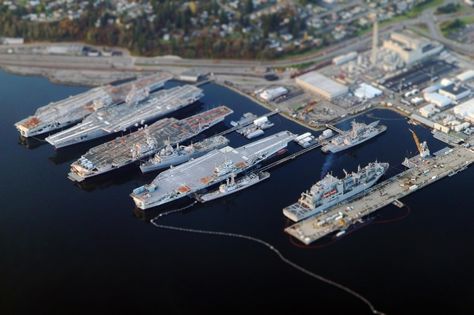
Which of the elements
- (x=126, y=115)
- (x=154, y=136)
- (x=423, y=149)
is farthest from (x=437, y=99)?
(x=126, y=115)

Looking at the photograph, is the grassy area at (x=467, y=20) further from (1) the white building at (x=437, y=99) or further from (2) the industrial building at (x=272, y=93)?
(2) the industrial building at (x=272, y=93)

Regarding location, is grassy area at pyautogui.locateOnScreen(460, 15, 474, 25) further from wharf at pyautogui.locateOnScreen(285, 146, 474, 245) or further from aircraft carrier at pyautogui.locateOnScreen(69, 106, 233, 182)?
aircraft carrier at pyautogui.locateOnScreen(69, 106, 233, 182)

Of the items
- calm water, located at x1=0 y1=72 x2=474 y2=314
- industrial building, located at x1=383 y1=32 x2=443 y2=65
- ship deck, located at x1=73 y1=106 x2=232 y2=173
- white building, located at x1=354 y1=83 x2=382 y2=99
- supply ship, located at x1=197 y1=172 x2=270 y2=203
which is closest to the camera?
calm water, located at x1=0 y1=72 x2=474 y2=314

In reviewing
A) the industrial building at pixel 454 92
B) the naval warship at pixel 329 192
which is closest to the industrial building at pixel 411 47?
the industrial building at pixel 454 92

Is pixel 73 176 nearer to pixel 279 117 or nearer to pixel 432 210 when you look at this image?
pixel 279 117

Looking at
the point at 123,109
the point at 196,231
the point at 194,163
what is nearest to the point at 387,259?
the point at 196,231

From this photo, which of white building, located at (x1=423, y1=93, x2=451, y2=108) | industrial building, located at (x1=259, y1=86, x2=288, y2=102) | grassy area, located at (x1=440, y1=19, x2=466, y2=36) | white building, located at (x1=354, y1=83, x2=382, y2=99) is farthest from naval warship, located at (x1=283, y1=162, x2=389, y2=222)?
grassy area, located at (x1=440, y1=19, x2=466, y2=36)

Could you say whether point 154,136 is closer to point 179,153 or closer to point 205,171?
point 179,153
